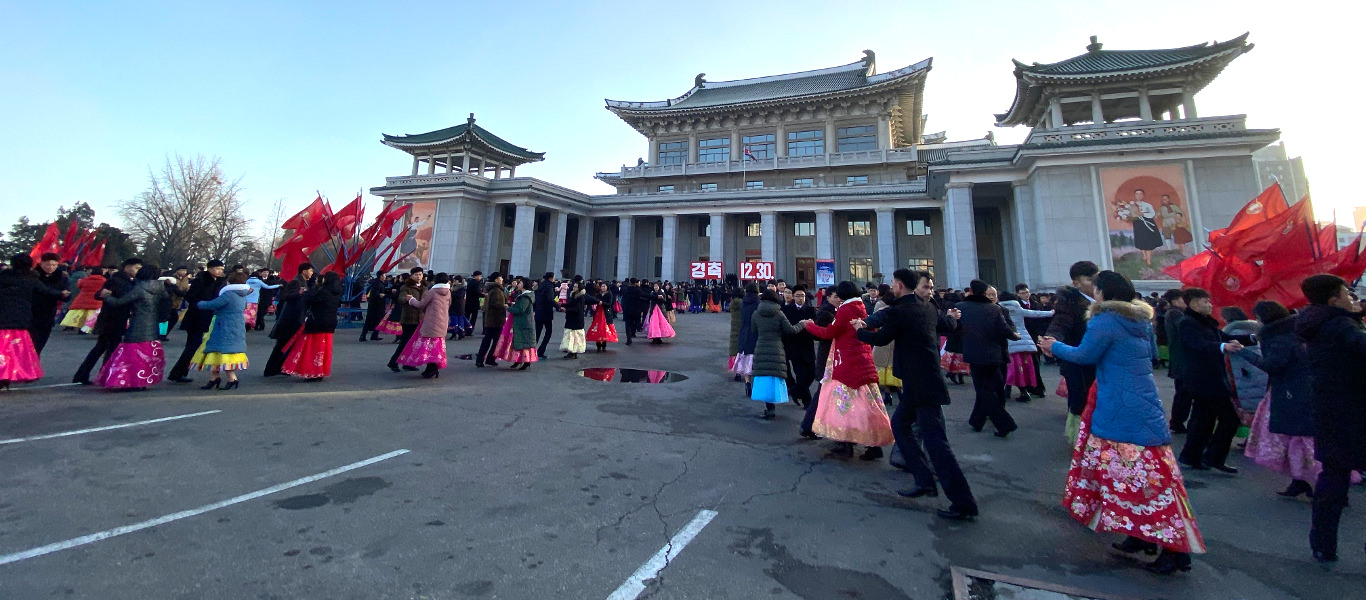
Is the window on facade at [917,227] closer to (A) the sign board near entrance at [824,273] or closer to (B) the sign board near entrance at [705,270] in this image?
(A) the sign board near entrance at [824,273]

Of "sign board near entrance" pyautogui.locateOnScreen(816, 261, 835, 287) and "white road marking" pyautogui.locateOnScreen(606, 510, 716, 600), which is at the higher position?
"sign board near entrance" pyautogui.locateOnScreen(816, 261, 835, 287)

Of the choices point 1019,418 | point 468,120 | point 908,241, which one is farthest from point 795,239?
point 1019,418

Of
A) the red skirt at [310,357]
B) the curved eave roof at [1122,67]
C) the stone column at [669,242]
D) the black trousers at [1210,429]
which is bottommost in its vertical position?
the black trousers at [1210,429]

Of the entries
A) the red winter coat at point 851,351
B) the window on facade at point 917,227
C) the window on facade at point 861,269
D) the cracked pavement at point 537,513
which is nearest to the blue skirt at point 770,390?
the cracked pavement at point 537,513

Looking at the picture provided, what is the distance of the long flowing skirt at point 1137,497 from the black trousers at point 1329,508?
2.00 ft

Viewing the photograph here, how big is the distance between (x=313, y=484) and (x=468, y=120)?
33018 millimetres

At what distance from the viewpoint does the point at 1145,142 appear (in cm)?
1861

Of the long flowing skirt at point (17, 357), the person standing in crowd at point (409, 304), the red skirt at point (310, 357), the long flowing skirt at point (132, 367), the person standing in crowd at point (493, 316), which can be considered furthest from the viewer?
the person standing in crowd at point (409, 304)

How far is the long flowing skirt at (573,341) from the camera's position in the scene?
1003 centimetres

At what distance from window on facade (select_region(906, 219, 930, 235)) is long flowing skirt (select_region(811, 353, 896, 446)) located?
1130 inches

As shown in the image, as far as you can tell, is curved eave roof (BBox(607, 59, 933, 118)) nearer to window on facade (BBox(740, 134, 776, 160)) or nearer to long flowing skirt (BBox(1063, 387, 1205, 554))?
window on facade (BBox(740, 134, 776, 160))

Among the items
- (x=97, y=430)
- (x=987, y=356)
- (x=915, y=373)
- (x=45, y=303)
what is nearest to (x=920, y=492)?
(x=915, y=373)

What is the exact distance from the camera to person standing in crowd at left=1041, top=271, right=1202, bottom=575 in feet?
8.43

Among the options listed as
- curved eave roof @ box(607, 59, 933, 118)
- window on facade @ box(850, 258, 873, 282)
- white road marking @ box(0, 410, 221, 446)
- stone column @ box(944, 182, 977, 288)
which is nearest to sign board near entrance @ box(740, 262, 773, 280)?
window on facade @ box(850, 258, 873, 282)
